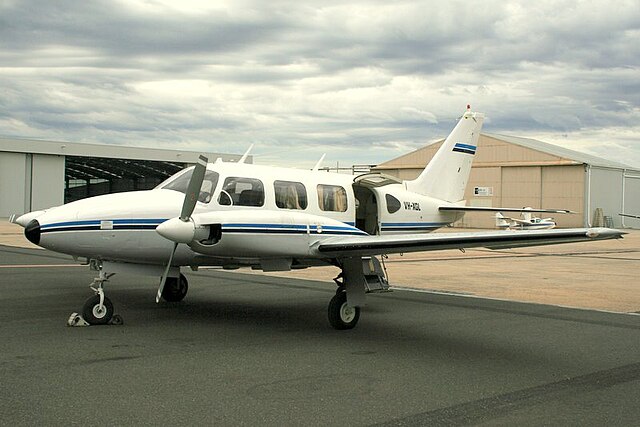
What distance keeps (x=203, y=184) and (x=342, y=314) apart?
9.80 feet

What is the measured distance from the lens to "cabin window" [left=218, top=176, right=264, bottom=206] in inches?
422

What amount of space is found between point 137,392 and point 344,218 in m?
6.31

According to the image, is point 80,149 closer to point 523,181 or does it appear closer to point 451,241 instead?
point 523,181

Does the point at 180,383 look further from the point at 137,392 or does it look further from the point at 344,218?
the point at 344,218

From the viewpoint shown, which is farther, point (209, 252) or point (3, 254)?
point (3, 254)

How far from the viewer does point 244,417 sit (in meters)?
5.92

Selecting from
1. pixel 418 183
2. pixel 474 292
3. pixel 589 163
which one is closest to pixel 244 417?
pixel 418 183

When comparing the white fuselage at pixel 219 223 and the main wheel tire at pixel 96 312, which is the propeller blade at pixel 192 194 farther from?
the main wheel tire at pixel 96 312

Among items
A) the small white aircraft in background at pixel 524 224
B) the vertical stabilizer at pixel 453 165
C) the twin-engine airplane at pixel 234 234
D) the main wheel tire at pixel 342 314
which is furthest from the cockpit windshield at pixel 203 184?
the small white aircraft in background at pixel 524 224

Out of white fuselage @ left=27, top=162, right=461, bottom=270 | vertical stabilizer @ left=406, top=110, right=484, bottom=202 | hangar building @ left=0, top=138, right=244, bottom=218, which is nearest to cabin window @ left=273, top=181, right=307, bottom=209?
white fuselage @ left=27, top=162, right=461, bottom=270

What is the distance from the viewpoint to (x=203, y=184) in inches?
424

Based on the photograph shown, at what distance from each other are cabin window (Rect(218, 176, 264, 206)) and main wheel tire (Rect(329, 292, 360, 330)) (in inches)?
77.3

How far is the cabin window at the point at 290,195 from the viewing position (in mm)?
11203

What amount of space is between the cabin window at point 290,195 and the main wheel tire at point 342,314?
1.67 metres
